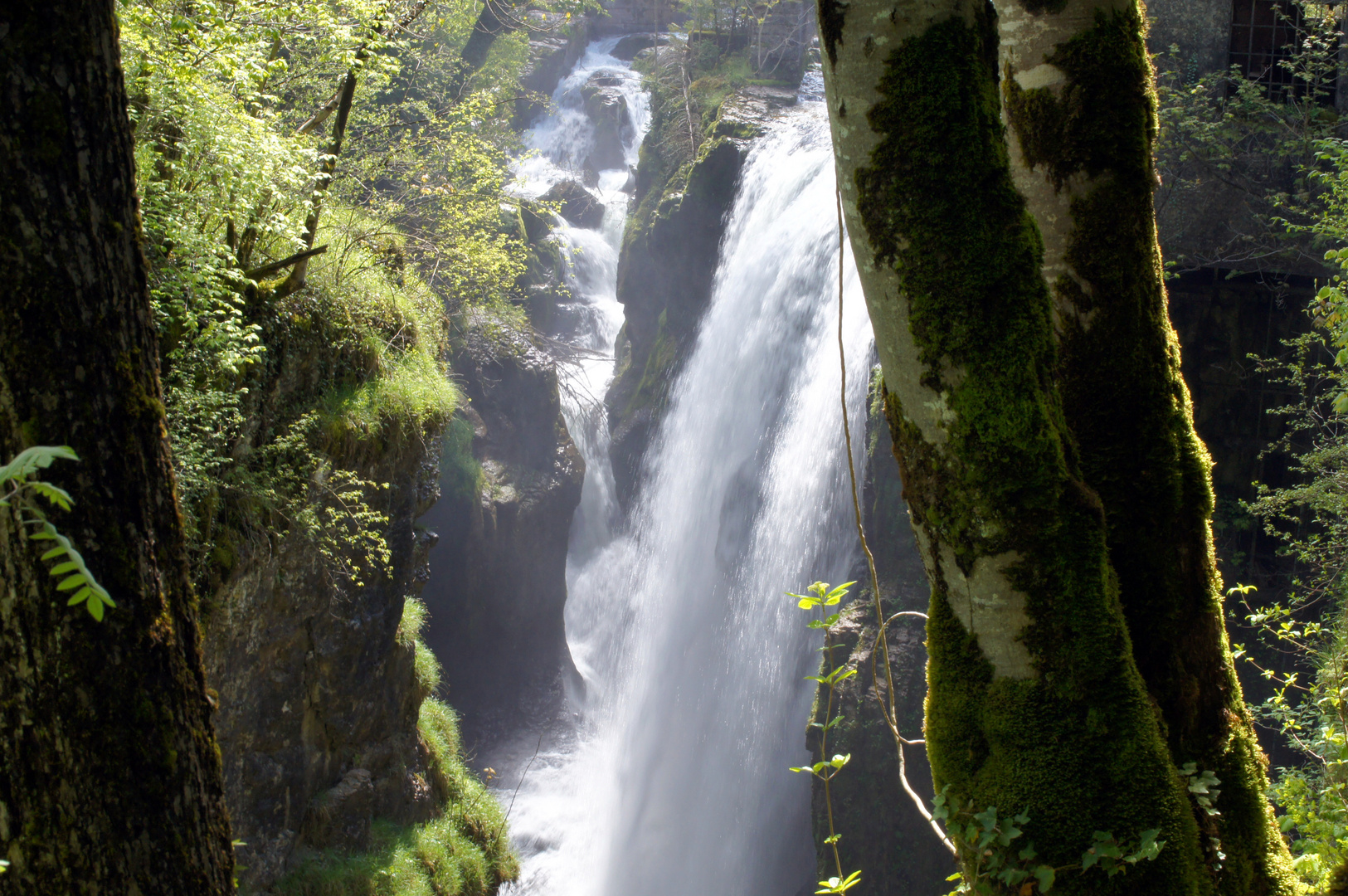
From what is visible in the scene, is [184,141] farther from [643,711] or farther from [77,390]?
[643,711]

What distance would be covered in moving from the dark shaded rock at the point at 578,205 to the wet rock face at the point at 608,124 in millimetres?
3252

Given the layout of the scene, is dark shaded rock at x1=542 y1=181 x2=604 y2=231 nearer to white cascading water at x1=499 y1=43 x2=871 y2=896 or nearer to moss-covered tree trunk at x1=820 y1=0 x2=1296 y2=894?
white cascading water at x1=499 y1=43 x2=871 y2=896

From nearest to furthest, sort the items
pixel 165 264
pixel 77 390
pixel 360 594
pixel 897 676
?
pixel 77 390 → pixel 165 264 → pixel 360 594 → pixel 897 676

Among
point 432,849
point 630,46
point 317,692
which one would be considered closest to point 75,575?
point 317,692

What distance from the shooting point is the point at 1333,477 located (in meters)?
7.77

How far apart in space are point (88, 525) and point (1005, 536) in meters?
1.77

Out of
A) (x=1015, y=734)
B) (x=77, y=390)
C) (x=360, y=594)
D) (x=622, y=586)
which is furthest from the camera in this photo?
(x=622, y=586)

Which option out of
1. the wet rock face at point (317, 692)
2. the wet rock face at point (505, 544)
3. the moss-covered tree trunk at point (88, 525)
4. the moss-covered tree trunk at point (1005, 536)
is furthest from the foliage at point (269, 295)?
the wet rock face at point (505, 544)

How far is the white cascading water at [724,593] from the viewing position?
485 inches

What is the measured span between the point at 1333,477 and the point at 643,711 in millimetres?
11052

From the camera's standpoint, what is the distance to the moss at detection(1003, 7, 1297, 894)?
1.97 meters

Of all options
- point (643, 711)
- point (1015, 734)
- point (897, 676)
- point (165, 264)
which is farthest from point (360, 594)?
point (643, 711)

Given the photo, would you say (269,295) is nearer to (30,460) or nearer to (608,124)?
(30,460)

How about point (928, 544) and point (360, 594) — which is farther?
point (360, 594)
